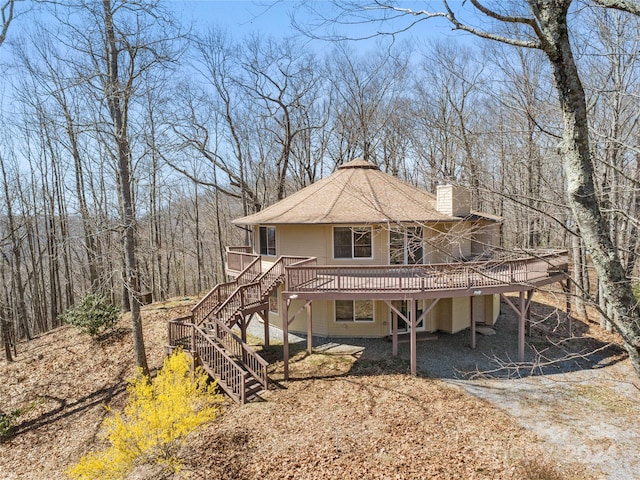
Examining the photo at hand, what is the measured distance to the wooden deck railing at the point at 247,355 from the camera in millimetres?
11898

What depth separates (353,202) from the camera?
1722 cm

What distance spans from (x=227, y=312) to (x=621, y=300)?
11.8 m

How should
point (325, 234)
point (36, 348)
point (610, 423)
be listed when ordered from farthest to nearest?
point (36, 348) < point (325, 234) < point (610, 423)

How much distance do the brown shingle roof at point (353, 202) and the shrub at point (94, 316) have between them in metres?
7.05

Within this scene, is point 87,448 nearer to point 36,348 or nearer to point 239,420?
point 239,420

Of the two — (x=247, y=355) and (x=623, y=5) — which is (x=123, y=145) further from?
(x=623, y=5)

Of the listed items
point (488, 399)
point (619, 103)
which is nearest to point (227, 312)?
point (488, 399)

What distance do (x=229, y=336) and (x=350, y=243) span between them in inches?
248

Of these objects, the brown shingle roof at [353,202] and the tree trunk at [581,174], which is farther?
the brown shingle roof at [353,202]

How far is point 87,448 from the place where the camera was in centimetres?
1037

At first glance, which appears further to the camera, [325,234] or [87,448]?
[325,234]

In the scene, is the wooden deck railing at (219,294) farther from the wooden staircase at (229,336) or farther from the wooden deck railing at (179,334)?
the wooden deck railing at (179,334)

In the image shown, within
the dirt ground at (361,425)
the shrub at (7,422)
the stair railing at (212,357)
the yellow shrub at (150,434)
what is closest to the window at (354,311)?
the dirt ground at (361,425)

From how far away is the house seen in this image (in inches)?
517
